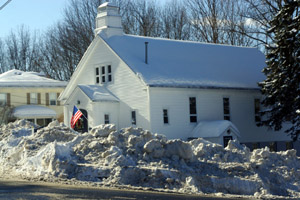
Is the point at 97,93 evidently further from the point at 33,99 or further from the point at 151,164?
the point at 151,164

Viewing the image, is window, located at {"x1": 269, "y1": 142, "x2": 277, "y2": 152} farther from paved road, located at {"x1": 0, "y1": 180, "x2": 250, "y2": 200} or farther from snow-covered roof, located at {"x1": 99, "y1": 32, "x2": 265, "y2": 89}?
paved road, located at {"x1": 0, "y1": 180, "x2": 250, "y2": 200}

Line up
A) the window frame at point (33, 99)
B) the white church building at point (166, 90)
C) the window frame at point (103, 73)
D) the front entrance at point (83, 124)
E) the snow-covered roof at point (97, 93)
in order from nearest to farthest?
the white church building at point (166, 90), the snow-covered roof at point (97, 93), the front entrance at point (83, 124), the window frame at point (103, 73), the window frame at point (33, 99)

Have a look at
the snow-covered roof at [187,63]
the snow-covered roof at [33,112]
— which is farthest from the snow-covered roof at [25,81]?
the snow-covered roof at [187,63]

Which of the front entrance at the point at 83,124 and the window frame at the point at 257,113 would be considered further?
the window frame at the point at 257,113

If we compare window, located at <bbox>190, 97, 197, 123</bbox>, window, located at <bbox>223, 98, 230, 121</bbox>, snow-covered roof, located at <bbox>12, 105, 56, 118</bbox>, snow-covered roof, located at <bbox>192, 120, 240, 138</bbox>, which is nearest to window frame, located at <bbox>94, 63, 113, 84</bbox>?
window, located at <bbox>190, 97, 197, 123</bbox>

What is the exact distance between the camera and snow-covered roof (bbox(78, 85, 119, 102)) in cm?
3384

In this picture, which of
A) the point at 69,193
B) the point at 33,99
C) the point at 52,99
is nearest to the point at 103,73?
the point at 33,99

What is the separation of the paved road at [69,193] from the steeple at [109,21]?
2286 cm

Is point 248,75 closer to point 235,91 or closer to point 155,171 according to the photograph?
point 235,91

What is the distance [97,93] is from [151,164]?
18543 mm

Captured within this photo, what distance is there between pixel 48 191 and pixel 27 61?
61.0 metres

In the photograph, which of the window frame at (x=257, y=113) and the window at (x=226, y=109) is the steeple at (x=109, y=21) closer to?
the window at (x=226, y=109)

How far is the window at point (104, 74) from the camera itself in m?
35.8

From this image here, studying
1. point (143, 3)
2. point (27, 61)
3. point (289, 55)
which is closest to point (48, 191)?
point (289, 55)
